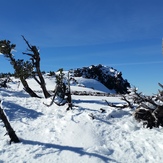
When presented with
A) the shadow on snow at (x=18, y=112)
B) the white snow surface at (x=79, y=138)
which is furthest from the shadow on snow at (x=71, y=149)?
the shadow on snow at (x=18, y=112)

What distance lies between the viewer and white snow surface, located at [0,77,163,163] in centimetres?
820

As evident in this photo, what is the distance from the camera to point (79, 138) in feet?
31.7

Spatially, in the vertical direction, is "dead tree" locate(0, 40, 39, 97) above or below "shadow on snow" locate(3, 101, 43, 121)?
above

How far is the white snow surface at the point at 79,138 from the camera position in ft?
→ 26.9

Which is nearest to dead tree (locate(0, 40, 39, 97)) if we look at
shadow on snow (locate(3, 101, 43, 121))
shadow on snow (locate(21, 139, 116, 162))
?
shadow on snow (locate(3, 101, 43, 121))

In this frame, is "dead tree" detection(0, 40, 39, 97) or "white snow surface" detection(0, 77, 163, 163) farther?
"dead tree" detection(0, 40, 39, 97)

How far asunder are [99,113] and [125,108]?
167 cm

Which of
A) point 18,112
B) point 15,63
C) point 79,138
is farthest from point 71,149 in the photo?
point 15,63

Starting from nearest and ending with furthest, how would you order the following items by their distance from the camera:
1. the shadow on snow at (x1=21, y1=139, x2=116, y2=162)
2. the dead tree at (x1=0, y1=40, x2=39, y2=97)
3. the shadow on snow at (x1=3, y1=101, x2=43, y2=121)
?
the shadow on snow at (x1=21, y1=139, x2=116, y2=162), the shadow on snow at (x1=3, y1=101, x2=43, y2=121), the dead tree at (x1=0, y1=40, x2=39, y2=97)

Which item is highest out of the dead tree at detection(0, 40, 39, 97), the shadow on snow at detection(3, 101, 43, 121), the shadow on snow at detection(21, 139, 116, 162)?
the dead tree at detection(0, 40, 39, 97)

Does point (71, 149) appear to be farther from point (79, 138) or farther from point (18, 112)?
point (18, 112)

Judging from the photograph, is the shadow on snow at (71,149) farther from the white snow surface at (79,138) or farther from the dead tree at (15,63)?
the dead tree at (15,63)

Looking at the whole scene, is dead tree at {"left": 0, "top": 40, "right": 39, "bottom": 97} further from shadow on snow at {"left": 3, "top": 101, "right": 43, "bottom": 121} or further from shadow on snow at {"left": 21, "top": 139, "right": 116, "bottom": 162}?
shadow on snow at {"left": 21, "top": 139, "right": 116, "bottom": 162}

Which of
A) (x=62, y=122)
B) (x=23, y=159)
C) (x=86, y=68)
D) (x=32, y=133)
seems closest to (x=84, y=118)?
(x=62, y=122)
